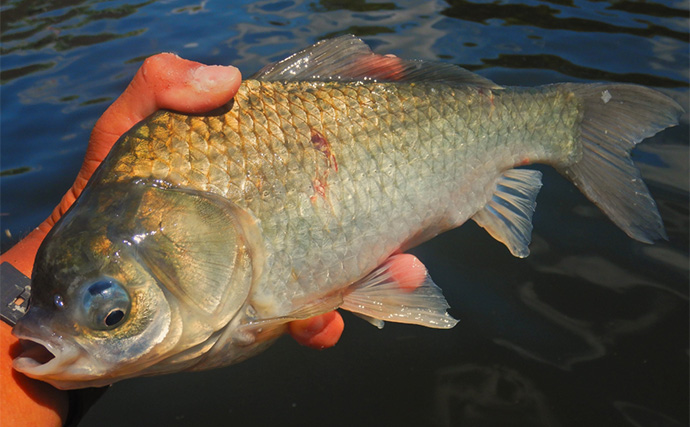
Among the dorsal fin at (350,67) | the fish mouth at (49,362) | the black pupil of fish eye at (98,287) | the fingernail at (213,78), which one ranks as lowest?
the fish mouth at (49,362)

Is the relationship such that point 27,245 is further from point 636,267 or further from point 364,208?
point 636,267

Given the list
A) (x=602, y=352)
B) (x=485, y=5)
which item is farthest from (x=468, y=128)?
(x=485, y=5)

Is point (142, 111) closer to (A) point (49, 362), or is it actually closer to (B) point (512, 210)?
(A) point (49, 362)

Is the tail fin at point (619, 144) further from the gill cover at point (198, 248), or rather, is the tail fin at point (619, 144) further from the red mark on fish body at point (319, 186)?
the gill cover at point (198, 248)

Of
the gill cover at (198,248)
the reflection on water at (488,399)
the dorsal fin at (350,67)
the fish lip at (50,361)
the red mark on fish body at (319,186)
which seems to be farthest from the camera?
the reflection on water at (488,399)

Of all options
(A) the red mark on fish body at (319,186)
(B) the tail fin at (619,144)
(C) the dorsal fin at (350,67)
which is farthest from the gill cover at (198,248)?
(B) the tail fin at (619,144)
